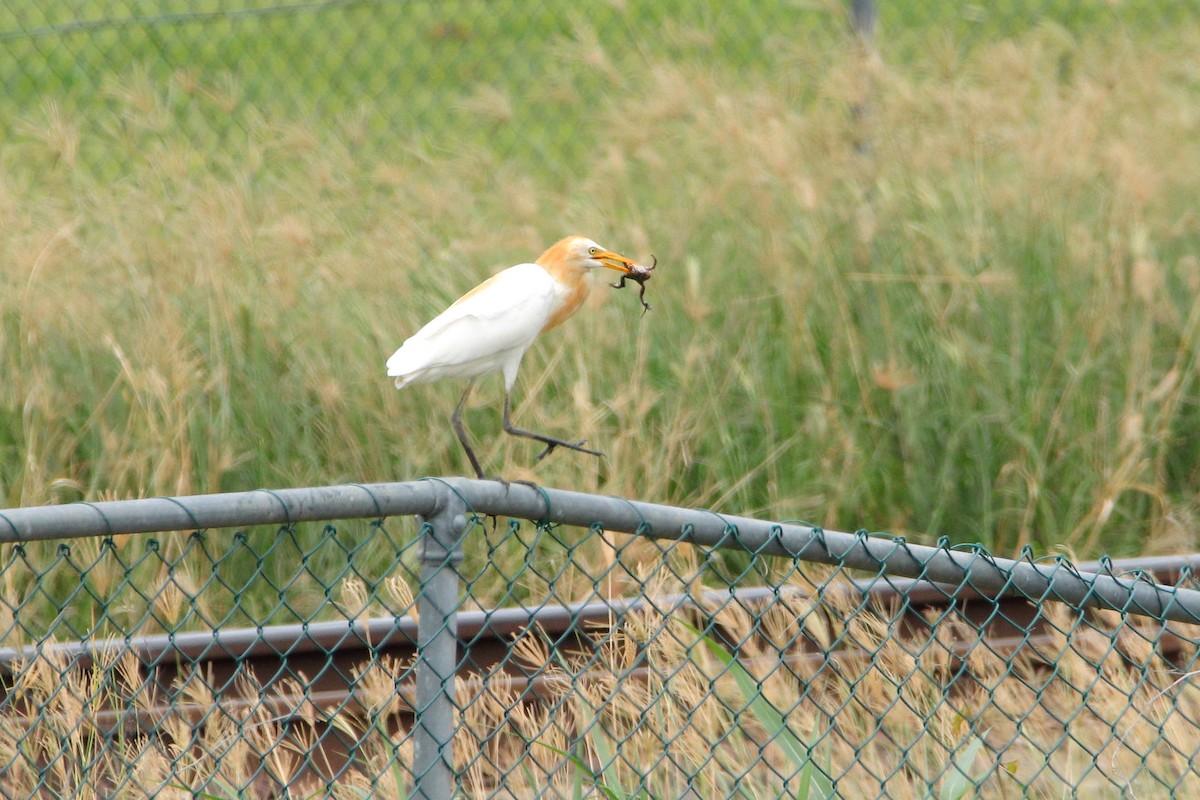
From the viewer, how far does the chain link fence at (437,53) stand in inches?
316

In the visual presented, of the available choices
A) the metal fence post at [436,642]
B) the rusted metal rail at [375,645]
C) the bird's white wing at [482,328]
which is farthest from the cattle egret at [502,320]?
the rusted metal rail at [375,645]

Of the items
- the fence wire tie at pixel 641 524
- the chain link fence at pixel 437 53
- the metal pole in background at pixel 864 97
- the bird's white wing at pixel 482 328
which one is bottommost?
the chain link fence at pixel 437 53

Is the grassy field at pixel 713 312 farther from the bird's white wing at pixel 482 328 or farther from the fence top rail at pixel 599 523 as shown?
the fence top rail at pixel 599 523

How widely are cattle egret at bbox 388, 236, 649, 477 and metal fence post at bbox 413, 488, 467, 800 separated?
0.60 metres

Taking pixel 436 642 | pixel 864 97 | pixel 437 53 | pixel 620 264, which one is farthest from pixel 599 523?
pixel 437 53

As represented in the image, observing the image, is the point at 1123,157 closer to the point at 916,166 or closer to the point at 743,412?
the point at 916,166

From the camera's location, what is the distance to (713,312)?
5730 mm

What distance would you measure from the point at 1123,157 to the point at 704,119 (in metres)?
1.66

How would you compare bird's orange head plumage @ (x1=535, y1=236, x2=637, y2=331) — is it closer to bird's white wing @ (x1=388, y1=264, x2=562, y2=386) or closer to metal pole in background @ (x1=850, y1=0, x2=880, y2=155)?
bird's white wing @ (x1=388, y1=264, x2=562, y2=386)

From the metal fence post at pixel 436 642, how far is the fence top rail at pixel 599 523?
3cm

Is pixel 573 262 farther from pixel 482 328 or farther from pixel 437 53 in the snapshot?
pixel 437 53

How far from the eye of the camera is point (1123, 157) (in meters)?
5.71

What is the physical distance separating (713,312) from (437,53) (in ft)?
20.7

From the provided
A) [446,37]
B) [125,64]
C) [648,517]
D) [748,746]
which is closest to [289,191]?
[748,746]
